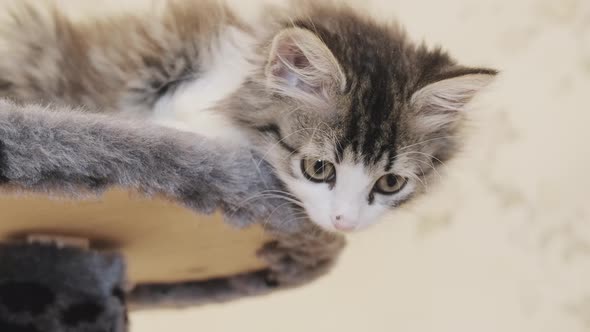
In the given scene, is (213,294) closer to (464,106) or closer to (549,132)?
(464,106)

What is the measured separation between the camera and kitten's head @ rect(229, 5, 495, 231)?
117cm

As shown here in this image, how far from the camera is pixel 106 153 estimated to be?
96 centimetres

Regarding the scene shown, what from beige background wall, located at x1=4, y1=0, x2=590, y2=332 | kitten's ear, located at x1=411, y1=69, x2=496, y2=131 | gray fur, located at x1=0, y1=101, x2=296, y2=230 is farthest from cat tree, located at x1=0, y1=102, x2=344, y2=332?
beige background wall, located at x1=4, y1=0, x2=590, y2=332

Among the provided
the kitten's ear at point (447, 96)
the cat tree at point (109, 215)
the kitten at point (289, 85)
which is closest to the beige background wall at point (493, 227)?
the kitten at point (289, 85)

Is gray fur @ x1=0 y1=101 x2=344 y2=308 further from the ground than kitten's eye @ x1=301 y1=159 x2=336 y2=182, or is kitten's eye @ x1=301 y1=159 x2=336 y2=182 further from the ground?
gray fur @ x1=0 y1=101 x2=344 y2=308

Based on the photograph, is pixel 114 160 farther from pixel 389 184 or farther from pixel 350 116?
pixel 389 184

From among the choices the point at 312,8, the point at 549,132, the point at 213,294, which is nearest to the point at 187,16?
the point at 312,8

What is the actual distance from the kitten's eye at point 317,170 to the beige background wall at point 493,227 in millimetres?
999

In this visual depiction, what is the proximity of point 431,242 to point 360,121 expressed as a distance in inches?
46.7

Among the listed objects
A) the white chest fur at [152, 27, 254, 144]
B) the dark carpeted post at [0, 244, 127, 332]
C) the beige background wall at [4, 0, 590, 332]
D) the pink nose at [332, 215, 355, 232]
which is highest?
the white chest fur at [152, 27, 254, 144]

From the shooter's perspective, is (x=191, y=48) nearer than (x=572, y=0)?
Yes

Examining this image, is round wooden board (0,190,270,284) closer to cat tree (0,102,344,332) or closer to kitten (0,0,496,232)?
cat tree (0,102,344,332)

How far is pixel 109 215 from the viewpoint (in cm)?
111

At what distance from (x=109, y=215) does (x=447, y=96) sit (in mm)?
699
